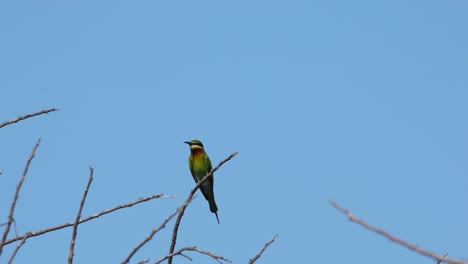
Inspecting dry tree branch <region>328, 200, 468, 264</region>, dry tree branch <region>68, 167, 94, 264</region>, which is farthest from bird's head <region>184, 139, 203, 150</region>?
dry tree branch <region>328, 200, 468, 264</region>

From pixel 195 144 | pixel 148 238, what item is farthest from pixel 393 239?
pixel 195 144

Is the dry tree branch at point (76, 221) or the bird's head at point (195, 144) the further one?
the bird's head at point (195, 144)

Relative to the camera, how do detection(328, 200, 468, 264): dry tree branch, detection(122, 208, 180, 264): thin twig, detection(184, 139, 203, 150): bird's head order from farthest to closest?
detection(184, 139, 203, 150): bird's head < detection(122, 208, 180, 264): thin twig < detection(328, 200, 468, 264): dry tree branch

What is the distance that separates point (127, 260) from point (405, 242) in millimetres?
1132

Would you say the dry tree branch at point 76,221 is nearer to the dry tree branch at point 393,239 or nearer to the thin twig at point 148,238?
the thin twig at point 148,238

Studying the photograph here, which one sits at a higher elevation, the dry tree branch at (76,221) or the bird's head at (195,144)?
the bird's head at (195,144)

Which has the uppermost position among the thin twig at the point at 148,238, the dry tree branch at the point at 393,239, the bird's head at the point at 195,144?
the bird's head at the point at 195,144

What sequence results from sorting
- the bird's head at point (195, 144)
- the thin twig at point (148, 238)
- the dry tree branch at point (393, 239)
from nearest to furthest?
the dry tree branch at point (393, 239)
the thin twig at point (148, 238)
the bird's head at point (195, 144)

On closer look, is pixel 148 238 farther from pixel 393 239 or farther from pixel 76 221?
pixel 393 239

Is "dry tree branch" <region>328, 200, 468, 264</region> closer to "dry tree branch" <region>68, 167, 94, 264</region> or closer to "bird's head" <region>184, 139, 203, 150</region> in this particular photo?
"dry tree branch" <region>68, 167, 94, 264</region>

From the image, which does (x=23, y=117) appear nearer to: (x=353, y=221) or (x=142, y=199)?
(x=142, y=199)

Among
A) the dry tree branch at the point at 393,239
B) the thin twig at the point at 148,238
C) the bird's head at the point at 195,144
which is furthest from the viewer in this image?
the bird's head at the point at 195,144

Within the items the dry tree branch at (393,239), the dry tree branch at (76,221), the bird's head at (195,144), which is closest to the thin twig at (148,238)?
the dry tree branch at (76,221)

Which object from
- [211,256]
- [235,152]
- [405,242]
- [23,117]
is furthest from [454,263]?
[235,152]
